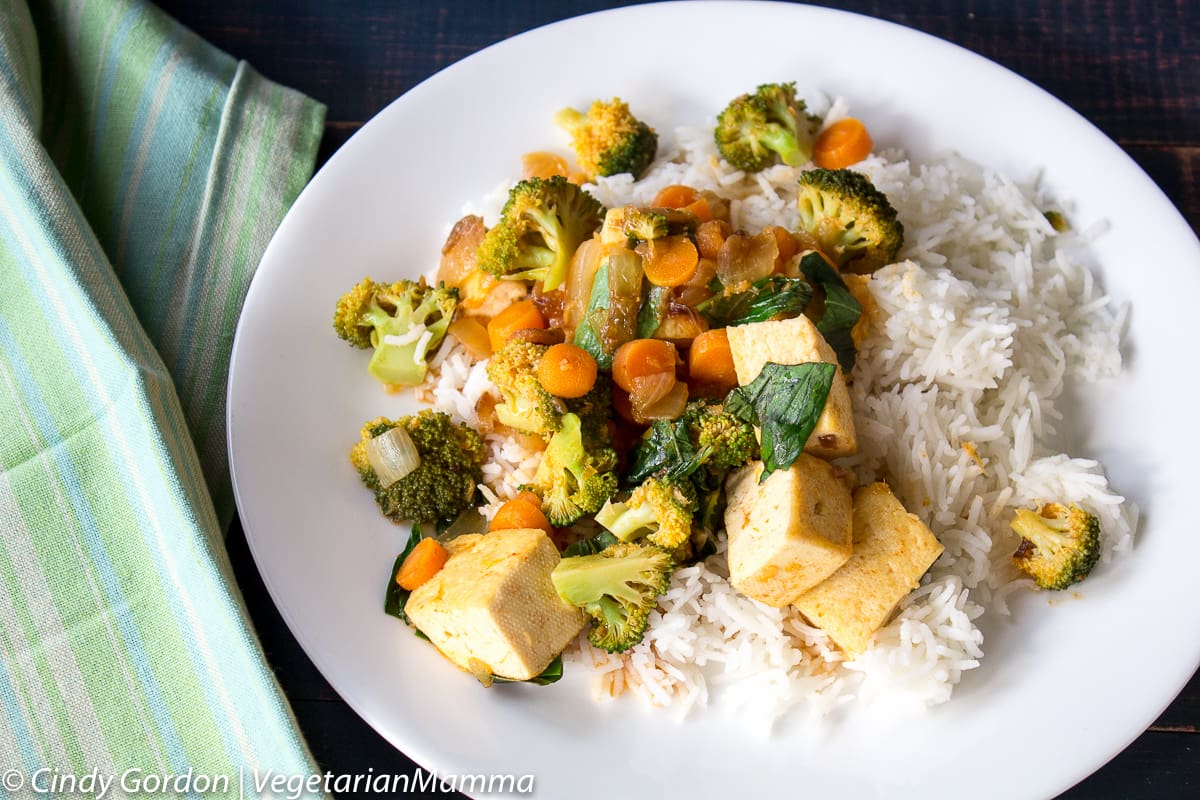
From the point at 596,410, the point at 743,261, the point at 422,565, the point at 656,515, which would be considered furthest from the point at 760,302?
the point at 422,565

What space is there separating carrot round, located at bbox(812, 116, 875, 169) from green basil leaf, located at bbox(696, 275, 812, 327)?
3.01 ft

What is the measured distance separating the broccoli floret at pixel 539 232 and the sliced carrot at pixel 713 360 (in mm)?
690

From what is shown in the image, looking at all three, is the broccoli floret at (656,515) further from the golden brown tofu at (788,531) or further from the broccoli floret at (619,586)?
the golden brown tofu at (788,531)

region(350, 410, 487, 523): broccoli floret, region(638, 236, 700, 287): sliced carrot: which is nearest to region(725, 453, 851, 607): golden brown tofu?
region(638, 236, 700, 287): sliced carrot

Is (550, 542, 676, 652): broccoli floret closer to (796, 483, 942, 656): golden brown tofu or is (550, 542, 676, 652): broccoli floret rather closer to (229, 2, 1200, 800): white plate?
(229, 2, 1200, 800): white plate

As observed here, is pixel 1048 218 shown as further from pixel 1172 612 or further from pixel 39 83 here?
pixel 39 83

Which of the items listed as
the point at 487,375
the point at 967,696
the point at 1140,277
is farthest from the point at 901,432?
the point at 487,375

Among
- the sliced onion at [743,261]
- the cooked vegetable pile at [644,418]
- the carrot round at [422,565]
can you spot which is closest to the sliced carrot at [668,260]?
the cooked vegetable pile at [644,418]

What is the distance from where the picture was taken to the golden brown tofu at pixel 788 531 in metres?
3.57

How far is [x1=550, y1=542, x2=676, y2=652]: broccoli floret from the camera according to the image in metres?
3.81

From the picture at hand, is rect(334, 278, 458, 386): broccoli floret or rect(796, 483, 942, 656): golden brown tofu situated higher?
rect(334, 278, 458, 386): broccoli floret

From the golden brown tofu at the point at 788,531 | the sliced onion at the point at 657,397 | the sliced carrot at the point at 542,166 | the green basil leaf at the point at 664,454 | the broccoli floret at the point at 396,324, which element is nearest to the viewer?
the golden brown tofu at the point at 788,531

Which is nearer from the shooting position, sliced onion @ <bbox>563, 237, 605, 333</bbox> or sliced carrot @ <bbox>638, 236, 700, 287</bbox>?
sliced carrot @ <bbox>638, 236, 700, 287</bbox>

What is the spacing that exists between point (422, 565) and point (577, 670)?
727mm
